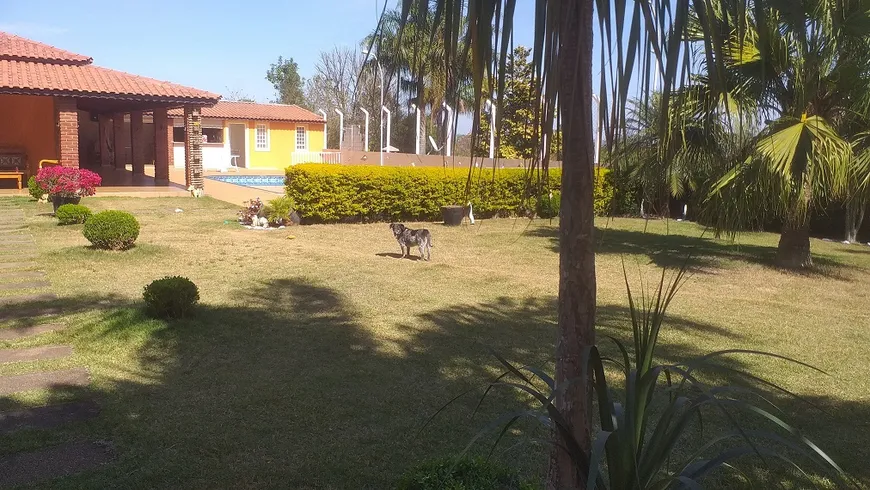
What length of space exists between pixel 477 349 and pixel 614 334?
1.58m

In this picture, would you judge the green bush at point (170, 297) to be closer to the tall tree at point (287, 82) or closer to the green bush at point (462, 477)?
the green bush at point (462, 477)

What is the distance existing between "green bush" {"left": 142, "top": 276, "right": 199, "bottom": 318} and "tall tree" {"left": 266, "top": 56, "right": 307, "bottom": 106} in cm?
4989

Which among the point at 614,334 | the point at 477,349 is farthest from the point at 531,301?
the point at 477,349

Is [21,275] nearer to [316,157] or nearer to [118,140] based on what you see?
[316,157]

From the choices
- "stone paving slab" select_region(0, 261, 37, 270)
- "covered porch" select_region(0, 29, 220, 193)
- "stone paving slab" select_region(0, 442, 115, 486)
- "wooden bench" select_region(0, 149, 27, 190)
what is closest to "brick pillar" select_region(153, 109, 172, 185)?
"covered porch" select_region(0, 29, 220, 193)

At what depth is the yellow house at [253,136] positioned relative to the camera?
104ft

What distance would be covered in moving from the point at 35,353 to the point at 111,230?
177 inches

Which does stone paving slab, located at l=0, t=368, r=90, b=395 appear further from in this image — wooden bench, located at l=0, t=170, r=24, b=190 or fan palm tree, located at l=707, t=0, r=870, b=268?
wooden bench, located at l=0, t=170, r=24, b=190

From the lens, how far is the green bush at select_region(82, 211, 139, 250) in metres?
9.44

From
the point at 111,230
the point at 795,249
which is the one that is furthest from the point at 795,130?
the point at 111,230

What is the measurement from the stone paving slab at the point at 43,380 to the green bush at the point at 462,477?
3.08 meters

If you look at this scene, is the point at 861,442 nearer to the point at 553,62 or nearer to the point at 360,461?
the point at 360,461

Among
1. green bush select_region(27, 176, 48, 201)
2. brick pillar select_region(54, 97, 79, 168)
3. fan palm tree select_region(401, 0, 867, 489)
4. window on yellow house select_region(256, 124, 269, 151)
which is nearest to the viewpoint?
fan palm tree select_region(401, 0, 867, 489)

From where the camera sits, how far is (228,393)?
4.55 m
